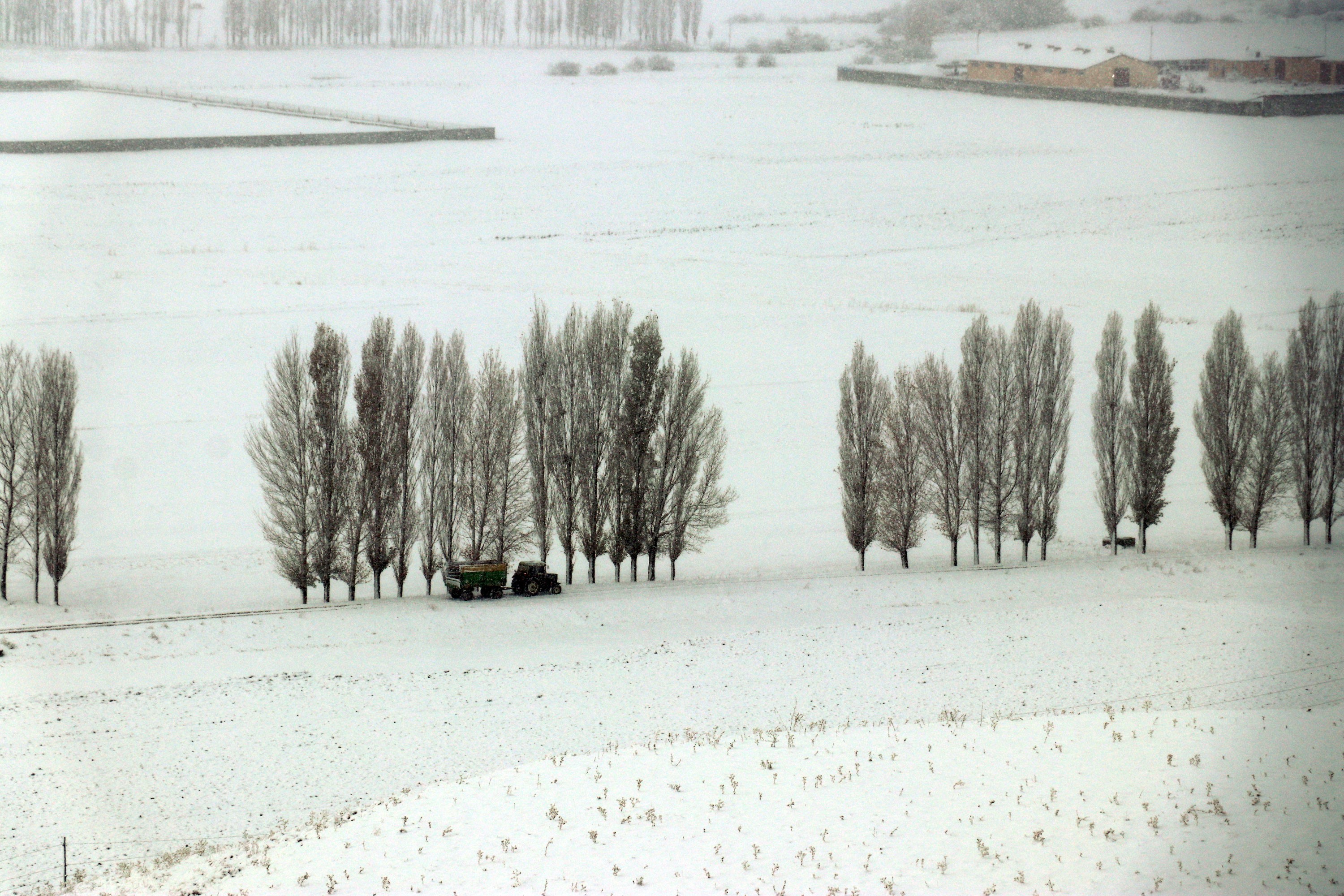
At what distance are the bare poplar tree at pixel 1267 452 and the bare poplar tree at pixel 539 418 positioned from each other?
1819 centimetres

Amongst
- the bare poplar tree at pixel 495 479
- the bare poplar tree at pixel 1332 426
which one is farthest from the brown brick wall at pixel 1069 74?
the bare poplar tree at pixel 495 479

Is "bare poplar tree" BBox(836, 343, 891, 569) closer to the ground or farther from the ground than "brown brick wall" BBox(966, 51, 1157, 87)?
closer to the ground

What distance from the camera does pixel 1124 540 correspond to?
108 feet

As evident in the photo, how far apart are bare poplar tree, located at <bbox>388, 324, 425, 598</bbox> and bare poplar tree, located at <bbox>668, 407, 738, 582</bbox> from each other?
245 inches

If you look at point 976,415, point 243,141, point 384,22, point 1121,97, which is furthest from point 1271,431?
point 384,22

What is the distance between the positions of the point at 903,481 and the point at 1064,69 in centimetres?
3426

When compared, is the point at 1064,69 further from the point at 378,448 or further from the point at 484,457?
the point at 378,448

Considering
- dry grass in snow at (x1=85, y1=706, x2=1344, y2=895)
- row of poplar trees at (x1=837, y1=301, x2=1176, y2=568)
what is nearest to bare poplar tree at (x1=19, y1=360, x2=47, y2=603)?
dry grass in snow at (x1=85, y1=706, x2=1344, y2=895)

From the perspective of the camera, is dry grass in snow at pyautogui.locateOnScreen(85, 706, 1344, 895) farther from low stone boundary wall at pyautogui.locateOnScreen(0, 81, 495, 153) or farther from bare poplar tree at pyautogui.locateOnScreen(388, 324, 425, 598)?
low stone boundary wall at pyautogui.locateOnScreen(0, 81, 495, 153)

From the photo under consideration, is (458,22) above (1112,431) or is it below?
above

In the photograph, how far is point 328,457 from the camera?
1139 inches

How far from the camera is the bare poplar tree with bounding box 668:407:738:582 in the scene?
101ft

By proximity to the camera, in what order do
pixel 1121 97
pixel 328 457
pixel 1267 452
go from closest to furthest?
1. pixel 328 457
2. pixel 1267 452
3. pixel 1121 97

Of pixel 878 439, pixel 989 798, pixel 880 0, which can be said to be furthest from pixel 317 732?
pixel 880 0
